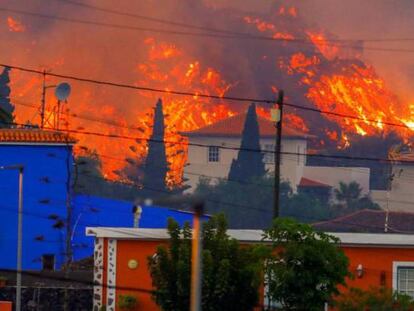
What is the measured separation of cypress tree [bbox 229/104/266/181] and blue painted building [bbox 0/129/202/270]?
7482 cm

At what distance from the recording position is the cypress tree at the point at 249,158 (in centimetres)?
14550

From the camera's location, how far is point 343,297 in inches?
1460

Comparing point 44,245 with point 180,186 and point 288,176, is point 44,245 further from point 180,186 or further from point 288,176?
point 288,176

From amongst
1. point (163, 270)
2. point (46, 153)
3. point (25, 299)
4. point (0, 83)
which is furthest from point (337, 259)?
point (0, 83)

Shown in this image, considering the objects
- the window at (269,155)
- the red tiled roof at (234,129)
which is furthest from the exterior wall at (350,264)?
the red tiled roof at (234,129)

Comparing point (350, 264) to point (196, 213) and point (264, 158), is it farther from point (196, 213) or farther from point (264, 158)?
point (264, 158)

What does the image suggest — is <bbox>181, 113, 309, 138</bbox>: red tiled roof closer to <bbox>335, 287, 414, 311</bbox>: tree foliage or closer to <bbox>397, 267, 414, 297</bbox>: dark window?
<bbox>397, 267, 414, 297</bbox>: dark window

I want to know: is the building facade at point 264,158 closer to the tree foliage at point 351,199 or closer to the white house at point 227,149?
the white house at point 227,149

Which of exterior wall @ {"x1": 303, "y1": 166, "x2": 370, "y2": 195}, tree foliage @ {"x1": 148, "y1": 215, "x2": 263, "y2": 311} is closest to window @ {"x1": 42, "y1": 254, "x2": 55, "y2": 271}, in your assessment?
tree foliage @ {"x1": 148, "y1": 215, "x2": 263, "y2": 311}

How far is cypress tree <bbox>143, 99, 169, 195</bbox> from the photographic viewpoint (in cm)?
14988

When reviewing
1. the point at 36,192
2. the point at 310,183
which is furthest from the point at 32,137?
the point at 310,183

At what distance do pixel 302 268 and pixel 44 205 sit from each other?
118 ft

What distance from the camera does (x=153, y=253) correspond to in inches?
1667

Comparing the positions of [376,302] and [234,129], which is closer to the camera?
[376,302]
